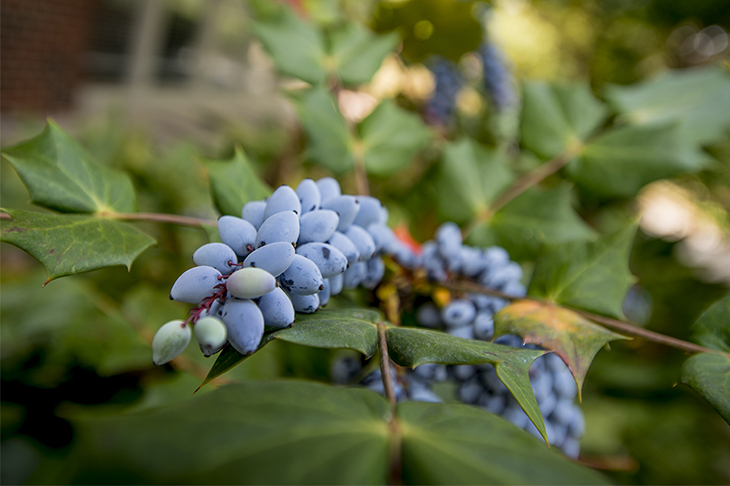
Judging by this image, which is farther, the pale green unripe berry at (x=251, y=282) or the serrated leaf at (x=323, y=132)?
the serrated leaf at (x=323, y=132)

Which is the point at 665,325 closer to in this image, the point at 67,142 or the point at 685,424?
the point at 685,424

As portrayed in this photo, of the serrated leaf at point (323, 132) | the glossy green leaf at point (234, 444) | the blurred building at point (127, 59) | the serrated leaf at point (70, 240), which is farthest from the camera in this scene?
the blurred building at point (127, 59)

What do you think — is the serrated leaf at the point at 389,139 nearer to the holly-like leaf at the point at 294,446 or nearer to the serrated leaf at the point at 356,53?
the serrated leaf at the point at 356,53

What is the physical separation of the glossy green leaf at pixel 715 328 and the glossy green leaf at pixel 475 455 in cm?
25

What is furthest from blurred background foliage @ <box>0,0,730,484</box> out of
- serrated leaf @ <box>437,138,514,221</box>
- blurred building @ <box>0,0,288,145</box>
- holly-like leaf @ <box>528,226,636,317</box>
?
blurred building @ <box>0,0,288,145</box>

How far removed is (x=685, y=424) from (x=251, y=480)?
1299 millimetres

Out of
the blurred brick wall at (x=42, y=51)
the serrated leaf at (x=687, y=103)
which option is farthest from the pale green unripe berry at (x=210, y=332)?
the blurred brick wall at (x=42, y=51)

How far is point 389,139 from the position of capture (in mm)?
676

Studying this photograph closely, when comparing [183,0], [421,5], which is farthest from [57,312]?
[183,0]

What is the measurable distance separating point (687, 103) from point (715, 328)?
21.3 inches

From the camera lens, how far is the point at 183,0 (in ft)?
12.6

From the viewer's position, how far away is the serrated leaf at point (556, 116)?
27.9 inches

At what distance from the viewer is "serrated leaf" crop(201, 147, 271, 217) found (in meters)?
0.44

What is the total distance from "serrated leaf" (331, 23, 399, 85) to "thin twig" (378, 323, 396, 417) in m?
0.49
